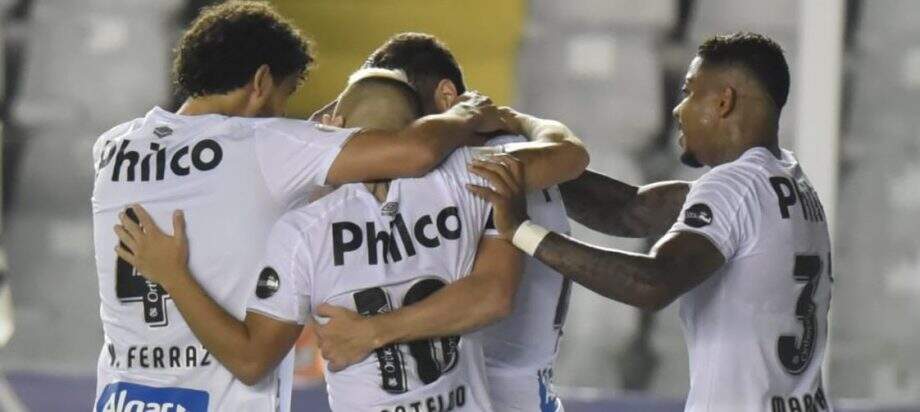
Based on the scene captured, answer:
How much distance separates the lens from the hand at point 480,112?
143 inches

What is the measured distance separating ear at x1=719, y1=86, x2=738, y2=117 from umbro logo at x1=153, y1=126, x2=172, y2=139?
4.02ft

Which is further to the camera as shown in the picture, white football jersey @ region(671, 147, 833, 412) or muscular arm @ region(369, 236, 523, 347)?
white football jersey @ region(671, 147, 833, 412)

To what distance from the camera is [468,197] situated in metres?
3.43

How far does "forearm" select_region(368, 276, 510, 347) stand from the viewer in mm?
3301

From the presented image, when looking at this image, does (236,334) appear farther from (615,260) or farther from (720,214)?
(720,214)

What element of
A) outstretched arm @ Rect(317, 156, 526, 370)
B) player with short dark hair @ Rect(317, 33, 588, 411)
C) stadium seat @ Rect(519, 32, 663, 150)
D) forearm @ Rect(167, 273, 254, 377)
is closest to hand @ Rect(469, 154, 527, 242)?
outstretched arm @ Rect(317, 156, 526, 370)

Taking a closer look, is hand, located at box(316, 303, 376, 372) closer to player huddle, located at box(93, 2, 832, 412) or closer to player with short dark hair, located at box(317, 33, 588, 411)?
player huddle, located at box(93, 2, 832, 412)

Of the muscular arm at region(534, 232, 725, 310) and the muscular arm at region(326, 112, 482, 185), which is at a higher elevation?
the muscular arm at region(326, 112, 482, 185)

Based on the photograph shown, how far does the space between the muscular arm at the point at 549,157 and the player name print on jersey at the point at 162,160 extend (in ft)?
2.12

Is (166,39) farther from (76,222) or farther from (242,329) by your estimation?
(242,329)

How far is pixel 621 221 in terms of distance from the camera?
431cm

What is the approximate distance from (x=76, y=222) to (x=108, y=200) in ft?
16.3

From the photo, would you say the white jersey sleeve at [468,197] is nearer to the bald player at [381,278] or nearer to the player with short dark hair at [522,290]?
the bald player at [381,278]

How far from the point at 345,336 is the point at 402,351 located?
0.13 metres
